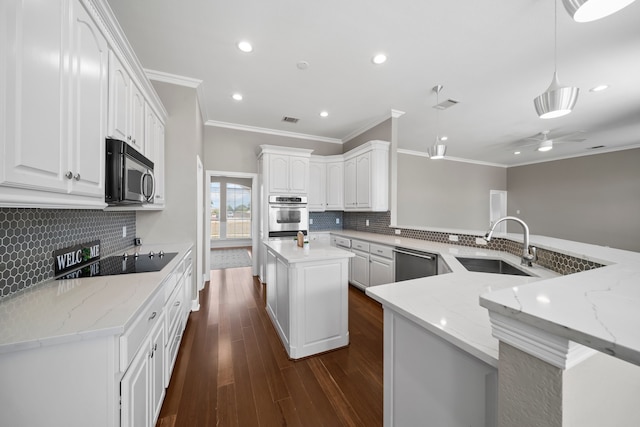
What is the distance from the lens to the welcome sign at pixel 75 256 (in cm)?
142

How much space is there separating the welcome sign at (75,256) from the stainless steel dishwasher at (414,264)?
3.12 metres

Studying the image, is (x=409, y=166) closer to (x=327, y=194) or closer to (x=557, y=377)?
(x=327, y=194)

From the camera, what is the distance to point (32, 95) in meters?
0.88

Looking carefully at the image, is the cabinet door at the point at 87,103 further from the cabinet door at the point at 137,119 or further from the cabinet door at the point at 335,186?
the cabinet door at the point at 335,186

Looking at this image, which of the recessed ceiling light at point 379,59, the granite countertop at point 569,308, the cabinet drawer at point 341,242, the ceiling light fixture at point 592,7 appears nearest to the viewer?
the granite countertop at point 569,308

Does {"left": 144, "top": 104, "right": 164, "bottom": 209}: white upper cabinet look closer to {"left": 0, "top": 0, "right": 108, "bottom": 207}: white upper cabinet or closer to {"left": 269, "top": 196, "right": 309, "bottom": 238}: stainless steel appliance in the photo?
{"left": 0, "top": 0, "right": 108, "bottom": 207}: white upper cabinet

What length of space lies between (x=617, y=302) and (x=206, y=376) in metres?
2.35

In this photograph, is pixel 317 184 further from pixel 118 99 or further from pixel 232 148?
pixel 118 99

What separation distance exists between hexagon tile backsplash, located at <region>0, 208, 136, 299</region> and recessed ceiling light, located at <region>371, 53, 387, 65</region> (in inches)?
122

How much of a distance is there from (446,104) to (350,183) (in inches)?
81.7

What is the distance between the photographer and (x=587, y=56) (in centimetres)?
250

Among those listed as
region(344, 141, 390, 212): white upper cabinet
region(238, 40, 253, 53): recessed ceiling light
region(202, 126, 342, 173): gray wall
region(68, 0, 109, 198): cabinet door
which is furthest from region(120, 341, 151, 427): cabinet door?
region(202, 126, 342, 173): gray wall

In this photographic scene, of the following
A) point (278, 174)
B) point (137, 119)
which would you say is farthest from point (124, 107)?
point (278, 174)

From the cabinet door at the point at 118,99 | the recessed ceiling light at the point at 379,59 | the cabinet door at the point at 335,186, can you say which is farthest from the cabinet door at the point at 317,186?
the cabinet door at the point at 118,99
